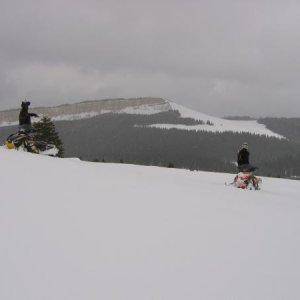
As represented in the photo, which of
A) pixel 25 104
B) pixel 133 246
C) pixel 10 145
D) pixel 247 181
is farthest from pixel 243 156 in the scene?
pixel 133 246

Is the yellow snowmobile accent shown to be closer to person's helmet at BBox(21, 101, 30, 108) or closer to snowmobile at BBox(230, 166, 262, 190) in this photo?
person's helmet at BBox(21, 101, 30, 108)

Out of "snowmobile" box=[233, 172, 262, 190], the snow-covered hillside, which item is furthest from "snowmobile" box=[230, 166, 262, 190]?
the snow-covered hillside

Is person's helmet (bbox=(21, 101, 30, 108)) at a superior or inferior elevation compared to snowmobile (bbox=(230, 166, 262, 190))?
superior

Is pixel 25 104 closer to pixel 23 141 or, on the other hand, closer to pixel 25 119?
pixel 25 119

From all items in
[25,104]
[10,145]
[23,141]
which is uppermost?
[25,104]

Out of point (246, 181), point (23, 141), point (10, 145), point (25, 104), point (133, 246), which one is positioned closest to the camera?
point (133, 246)

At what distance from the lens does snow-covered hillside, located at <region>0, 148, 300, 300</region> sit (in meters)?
5.79

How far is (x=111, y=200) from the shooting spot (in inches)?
401

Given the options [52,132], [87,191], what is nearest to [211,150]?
[52,132]

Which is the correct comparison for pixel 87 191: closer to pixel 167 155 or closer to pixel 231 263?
pixel 231 263

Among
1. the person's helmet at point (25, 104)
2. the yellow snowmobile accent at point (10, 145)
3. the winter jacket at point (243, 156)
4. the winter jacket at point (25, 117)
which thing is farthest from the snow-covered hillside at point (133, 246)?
the winter jacket at point (25, 117)

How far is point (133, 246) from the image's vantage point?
7219mm

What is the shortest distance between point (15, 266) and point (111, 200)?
175 inches

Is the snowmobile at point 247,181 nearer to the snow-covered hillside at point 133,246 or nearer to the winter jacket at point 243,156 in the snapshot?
the winter jacket at point 243,156
